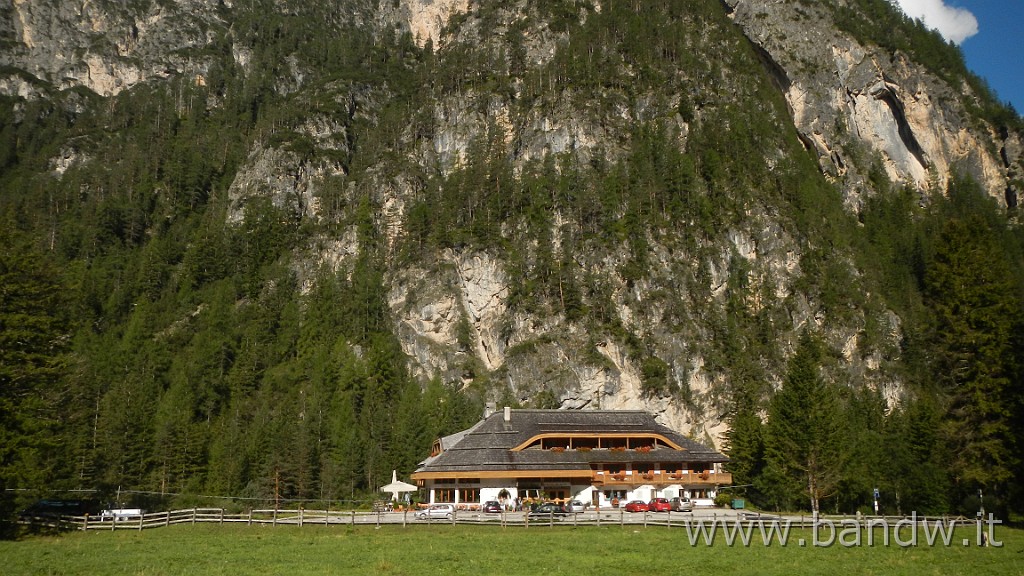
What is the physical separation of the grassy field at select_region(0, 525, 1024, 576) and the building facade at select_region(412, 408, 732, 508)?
26.6 metres

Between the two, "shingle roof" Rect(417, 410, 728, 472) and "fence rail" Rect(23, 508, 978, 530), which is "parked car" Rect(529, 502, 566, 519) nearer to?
"fence rail" Rect(23, 508, 978, 530)

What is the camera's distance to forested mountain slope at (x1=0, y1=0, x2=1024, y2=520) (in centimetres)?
6844

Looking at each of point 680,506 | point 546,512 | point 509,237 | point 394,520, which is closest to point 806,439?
point 680,506

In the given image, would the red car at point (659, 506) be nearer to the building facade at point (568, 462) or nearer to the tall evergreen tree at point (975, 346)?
the building facade at point (568, 462)

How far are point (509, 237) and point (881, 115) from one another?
82415 millimetres

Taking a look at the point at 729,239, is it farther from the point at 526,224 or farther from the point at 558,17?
the point at 558,17

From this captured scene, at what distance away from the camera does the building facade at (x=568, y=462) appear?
63.7 metres

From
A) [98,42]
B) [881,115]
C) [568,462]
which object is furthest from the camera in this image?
Answer: [98,42]

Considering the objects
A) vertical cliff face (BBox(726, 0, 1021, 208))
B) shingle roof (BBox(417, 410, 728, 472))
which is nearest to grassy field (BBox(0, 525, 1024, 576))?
shingle roof (BBox(417, 410, 728, 472))

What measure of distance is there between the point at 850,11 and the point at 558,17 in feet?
204

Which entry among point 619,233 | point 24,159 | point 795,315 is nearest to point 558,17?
point 619,233

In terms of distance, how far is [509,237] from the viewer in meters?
117

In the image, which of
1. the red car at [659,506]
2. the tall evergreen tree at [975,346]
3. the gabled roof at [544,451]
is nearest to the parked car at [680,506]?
the red car at [659,506]

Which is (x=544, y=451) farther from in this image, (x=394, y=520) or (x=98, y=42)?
(x=98, y=42)
